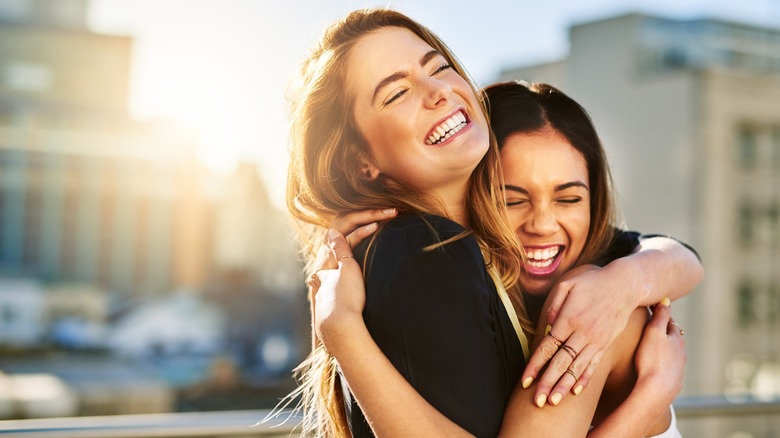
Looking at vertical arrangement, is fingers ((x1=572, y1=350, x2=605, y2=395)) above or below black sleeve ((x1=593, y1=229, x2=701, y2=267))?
below

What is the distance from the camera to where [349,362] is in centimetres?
151


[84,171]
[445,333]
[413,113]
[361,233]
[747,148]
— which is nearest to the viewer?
[445,333]

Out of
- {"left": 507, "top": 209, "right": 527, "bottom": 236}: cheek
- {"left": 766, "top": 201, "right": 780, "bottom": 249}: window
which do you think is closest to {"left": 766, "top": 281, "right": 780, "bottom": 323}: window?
{"left": 766, "top": 201, "right": 780, "bottom": 249}: window

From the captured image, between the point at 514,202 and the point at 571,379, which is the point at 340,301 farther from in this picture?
the point at 514,202

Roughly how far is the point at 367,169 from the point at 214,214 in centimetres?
5937

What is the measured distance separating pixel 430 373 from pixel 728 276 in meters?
39.1

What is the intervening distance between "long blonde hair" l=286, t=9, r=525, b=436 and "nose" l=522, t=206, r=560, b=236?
11 centimetres

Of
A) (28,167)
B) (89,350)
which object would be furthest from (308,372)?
(28,167)

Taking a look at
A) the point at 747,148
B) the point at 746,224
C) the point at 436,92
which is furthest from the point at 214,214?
the point at 436,92

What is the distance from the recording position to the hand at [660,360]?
166 centimetres

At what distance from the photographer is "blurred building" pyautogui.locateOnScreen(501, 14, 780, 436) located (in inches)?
1483

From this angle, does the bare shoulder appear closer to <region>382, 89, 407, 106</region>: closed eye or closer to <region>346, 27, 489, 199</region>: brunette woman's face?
<region>346, 27, 489, 199</region>: brunette woman's face

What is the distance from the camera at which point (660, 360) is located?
167 cm

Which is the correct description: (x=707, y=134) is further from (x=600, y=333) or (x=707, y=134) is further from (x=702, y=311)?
(x=600, y=333)
